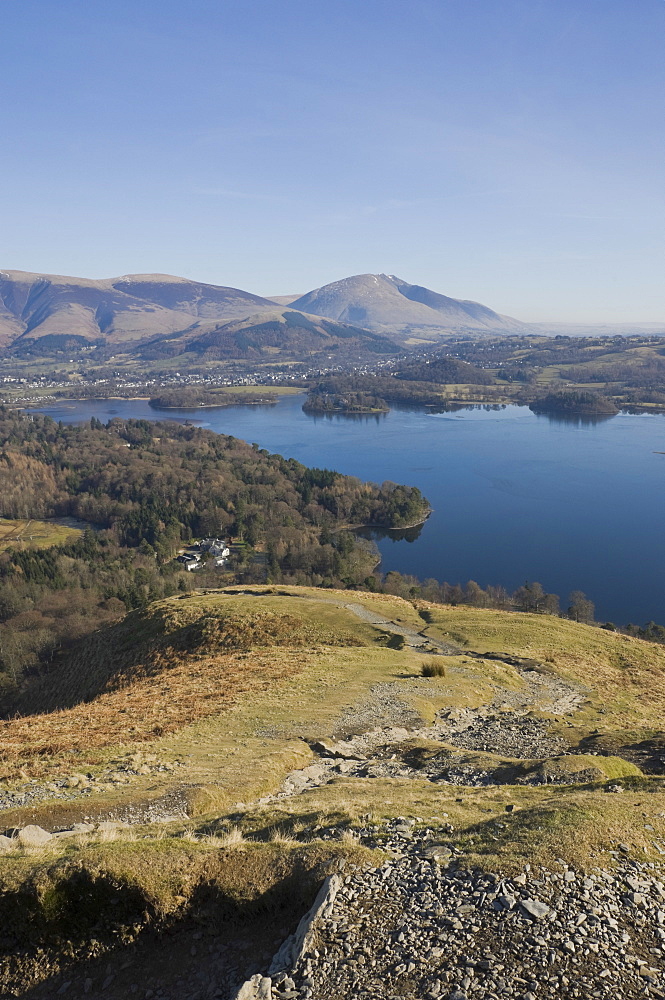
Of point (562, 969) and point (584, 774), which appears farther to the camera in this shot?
point (584, 774)

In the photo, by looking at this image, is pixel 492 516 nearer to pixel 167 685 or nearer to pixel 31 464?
pixel 167 685

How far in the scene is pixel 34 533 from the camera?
129875 mm

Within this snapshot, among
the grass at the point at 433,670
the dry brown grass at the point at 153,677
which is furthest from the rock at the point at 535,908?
the grass at the point at 433,670

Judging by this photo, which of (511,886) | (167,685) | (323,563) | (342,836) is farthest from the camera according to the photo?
(323,563)

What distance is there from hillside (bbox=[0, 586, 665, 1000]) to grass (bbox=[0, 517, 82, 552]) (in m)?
102

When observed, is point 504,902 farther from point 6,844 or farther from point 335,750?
point 335,750

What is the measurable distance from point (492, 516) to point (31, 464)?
136m

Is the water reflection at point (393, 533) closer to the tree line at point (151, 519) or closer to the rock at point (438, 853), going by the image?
the tree line at point (151, 519)

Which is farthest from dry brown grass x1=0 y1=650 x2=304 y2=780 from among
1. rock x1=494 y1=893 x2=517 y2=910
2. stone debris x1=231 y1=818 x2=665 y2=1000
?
rock x1=494 y1=893 x2=517 y2=910

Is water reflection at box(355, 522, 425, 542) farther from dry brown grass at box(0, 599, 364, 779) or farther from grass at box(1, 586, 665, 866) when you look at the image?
dry brown grass at box(0, 599, 364, 779)

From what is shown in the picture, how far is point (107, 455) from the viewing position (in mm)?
177875

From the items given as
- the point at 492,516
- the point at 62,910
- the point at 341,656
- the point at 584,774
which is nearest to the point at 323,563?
the point at 492,516

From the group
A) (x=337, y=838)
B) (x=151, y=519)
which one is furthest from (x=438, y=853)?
(x=151, y=519)

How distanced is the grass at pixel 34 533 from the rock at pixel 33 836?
112m
